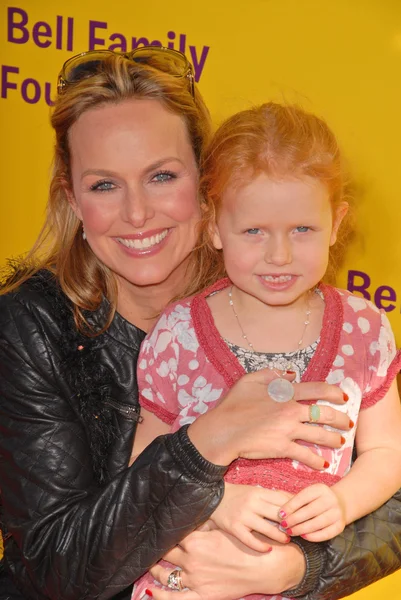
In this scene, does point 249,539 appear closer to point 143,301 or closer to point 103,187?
point 143,301

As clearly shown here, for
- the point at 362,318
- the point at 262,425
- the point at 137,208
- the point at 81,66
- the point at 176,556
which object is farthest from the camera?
the point at 81,66

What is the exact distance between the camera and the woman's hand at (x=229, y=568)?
187 centimetres

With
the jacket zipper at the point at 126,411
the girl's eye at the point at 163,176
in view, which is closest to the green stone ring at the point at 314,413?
the jacket zipper at the point at 126,411

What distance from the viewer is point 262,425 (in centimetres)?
184

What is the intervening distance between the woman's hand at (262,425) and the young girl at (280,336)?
0.09ft

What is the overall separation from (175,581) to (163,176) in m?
0.99

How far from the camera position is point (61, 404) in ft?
6.95

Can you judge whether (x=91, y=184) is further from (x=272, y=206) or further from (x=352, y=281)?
(x=352, y=281)

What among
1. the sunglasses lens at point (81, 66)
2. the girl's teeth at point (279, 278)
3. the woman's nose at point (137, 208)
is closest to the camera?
the girl's teeth at point (279, 278)

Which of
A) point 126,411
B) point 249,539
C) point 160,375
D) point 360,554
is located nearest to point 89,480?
point 126,411

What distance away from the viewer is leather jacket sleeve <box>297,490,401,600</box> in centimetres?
197

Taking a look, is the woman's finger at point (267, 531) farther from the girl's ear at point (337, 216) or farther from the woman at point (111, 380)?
the girl's ear at point (337, 216)

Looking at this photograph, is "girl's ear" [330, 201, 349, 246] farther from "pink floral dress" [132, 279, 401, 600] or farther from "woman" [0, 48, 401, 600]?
"woman" [0, 48, 401, 600]

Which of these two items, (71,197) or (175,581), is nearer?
(175,581)
